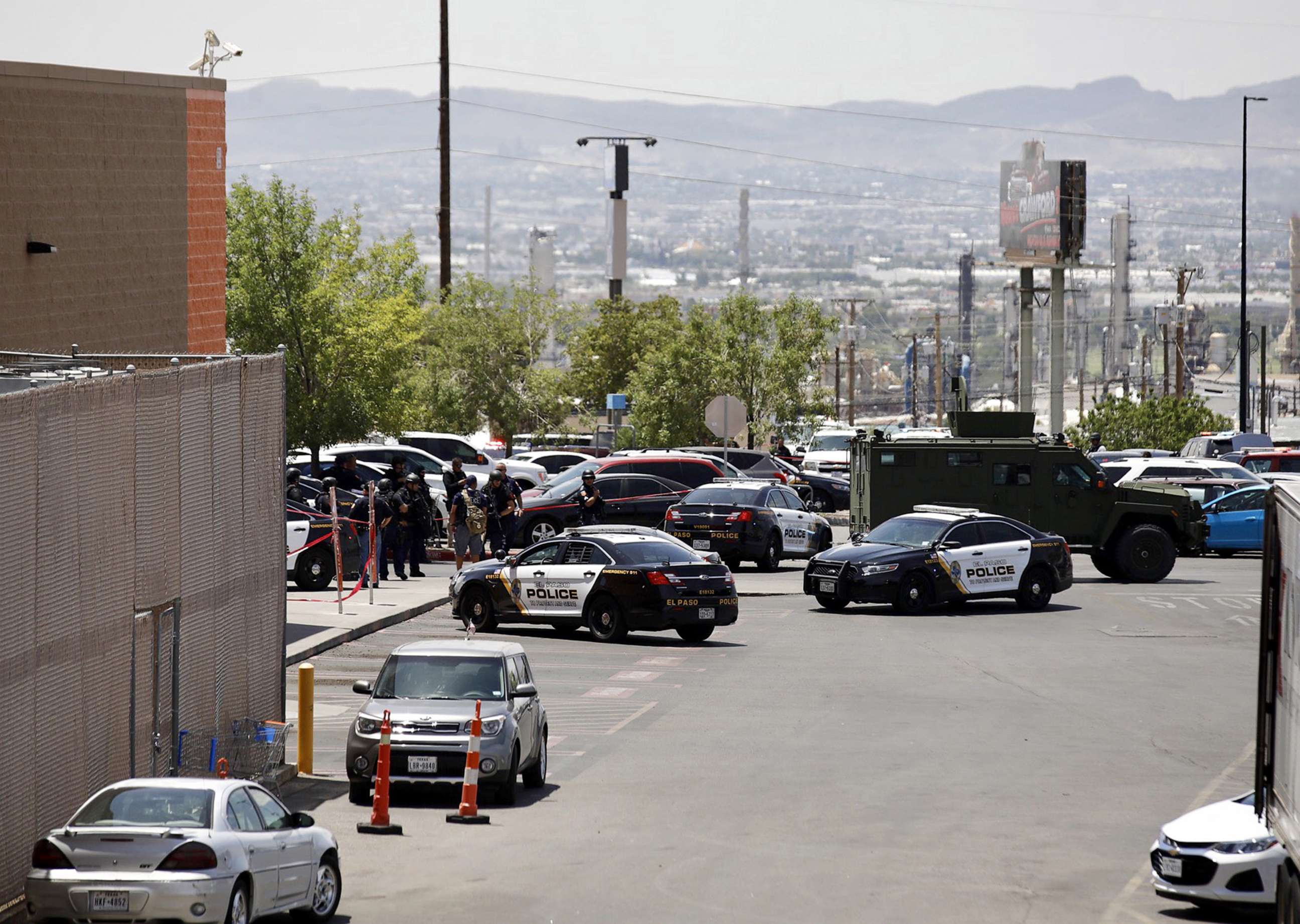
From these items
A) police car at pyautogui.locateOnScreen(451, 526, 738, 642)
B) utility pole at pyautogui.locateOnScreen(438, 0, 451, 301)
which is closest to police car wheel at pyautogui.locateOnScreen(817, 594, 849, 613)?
police car at pyautogui.locateOnScreen(451, 526, 738, 642)

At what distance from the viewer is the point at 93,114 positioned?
2697 centimetres

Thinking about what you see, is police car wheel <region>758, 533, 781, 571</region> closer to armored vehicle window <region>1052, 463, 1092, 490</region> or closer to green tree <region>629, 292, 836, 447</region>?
armored vehicle window <region>1052, 463, 1092, 490</region>

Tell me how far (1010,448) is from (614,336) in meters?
41.2

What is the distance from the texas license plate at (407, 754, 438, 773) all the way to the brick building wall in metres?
11.6

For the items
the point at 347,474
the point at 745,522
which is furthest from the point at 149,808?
the point at 347,474

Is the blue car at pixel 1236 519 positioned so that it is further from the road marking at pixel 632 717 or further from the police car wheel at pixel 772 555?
the road marking at pixel 632 717

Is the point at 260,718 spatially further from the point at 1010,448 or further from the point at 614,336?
the point at 614,336

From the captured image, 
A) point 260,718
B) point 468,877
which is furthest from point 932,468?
point 468,877

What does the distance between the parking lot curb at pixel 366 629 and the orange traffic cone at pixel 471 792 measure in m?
7.01

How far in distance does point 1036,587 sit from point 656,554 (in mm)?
7757

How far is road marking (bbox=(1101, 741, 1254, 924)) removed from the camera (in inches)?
490

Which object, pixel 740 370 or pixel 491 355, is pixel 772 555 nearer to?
pixel 740 370

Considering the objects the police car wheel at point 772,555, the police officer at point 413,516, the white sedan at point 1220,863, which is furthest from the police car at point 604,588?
the white sedan at point 1220,863

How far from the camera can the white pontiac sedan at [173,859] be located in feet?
33.8
